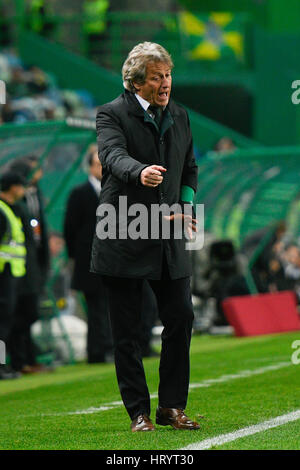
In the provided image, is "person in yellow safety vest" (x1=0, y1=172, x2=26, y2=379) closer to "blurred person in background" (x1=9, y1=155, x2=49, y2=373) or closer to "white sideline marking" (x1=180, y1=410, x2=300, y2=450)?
"blurred person in background" (x1=9, y1=155, x2=49, y2=373)

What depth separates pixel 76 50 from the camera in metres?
30.6

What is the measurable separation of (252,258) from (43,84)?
25.1ft

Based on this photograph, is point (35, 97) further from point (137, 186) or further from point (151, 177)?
point (151, 177)

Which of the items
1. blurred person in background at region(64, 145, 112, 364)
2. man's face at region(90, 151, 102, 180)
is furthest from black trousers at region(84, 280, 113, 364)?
man's face at region(90, 151, 102, 180)

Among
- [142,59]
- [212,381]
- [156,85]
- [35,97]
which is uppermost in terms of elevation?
[35,97]

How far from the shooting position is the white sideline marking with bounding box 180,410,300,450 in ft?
23.3

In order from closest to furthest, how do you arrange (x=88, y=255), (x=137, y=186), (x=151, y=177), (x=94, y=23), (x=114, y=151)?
(x=151, y=177) < (x=114, y=151) < (x=137, y=186) < (x=88, y=255) < (x=94, y=23)

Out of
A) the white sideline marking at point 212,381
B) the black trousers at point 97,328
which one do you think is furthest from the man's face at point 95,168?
the white sideline marking at point 212,381

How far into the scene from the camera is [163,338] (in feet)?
26.2

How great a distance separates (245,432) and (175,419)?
1.45 ft

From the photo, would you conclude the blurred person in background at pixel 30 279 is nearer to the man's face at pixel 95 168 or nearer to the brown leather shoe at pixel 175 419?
the man's face at pixel 95 168

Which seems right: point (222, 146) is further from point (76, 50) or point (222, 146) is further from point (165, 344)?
point (165, 344)

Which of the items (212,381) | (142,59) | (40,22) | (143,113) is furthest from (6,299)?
(40,22)

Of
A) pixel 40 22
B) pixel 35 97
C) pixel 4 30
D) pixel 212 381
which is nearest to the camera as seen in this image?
pixel 212 381
